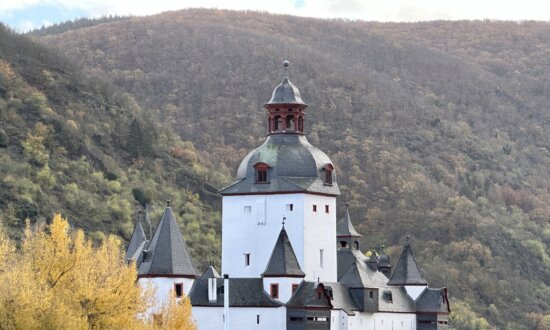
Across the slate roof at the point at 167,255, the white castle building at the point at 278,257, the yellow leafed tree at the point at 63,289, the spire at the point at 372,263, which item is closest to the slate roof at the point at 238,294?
the white castle building at the point at 278,257

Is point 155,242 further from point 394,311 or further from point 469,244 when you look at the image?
point 469,244

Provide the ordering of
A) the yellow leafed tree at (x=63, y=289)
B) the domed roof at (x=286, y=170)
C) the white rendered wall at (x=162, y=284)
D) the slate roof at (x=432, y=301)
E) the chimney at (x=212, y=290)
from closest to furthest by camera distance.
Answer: the yellow leafed tree at (x=63, y=289)
the white rendered wall at (x=162, y=284)
the chimney at (x=212, y=290)
the domed roof at (x=286, y=170)
the slate roof at (x=432, y=301)

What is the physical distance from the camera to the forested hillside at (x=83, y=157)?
136 metres

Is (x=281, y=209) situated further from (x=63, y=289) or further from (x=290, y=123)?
(x=63, y=289)

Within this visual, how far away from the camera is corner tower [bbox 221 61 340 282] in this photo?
95562mm

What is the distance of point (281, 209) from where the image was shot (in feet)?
315

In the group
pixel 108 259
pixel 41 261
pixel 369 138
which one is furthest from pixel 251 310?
pixel 369 138

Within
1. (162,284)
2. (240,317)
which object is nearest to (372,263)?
(240,317)

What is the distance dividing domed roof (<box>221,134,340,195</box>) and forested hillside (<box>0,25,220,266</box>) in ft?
101

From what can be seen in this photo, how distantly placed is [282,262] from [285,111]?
38.3 ft

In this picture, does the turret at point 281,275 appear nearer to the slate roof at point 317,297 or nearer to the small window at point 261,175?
the slate roof at point 317,297

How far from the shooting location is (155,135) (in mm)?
171000

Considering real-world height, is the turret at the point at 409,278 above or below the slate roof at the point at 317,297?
below

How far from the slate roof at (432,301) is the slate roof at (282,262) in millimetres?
16529
